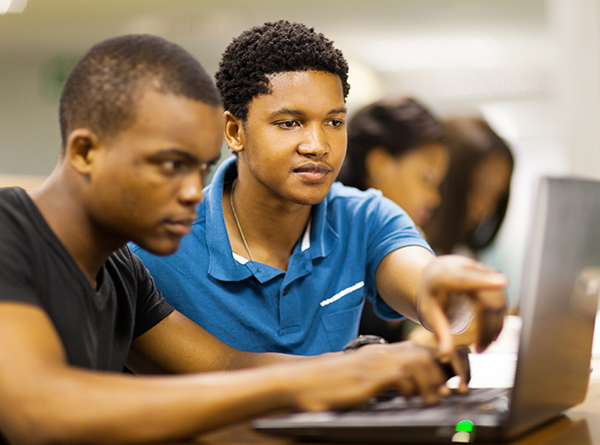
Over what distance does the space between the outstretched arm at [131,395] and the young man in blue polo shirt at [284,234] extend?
1.74ft

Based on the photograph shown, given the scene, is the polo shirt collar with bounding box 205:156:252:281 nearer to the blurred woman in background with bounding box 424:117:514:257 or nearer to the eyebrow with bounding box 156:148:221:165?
the eyebrow with bounding box 156:148:221:165

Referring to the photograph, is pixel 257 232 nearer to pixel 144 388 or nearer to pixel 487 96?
pixel 144 388

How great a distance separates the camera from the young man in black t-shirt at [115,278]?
20.1 inches

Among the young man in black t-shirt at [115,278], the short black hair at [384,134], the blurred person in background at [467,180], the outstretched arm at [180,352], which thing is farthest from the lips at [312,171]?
the blurred person in background at [467,180]

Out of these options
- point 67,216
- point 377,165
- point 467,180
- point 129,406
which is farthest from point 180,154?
point 467,180

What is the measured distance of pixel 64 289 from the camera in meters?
0.67

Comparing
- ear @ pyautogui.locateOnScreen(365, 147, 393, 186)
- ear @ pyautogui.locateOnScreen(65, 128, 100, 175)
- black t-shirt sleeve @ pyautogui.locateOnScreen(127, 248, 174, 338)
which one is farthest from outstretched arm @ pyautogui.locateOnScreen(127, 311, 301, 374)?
ear @ pyautogui.locateOnScreen(365, 147, 393, 186)

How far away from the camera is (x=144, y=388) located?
1.71 ft

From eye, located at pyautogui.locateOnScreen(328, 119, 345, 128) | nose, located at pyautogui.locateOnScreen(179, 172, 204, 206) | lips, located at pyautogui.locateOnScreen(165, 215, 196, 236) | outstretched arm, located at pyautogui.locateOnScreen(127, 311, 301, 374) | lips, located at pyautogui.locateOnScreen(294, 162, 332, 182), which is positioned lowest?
outstretched arm, located at pyautogui.locateOnScreen(127, 311, 301, 374)

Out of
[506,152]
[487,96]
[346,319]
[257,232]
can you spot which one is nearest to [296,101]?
[257,232]

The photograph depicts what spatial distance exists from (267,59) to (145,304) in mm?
511

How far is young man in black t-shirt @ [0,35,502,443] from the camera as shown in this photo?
511 mm

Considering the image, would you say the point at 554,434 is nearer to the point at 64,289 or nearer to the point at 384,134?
the point at 64,289

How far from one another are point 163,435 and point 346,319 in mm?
731
